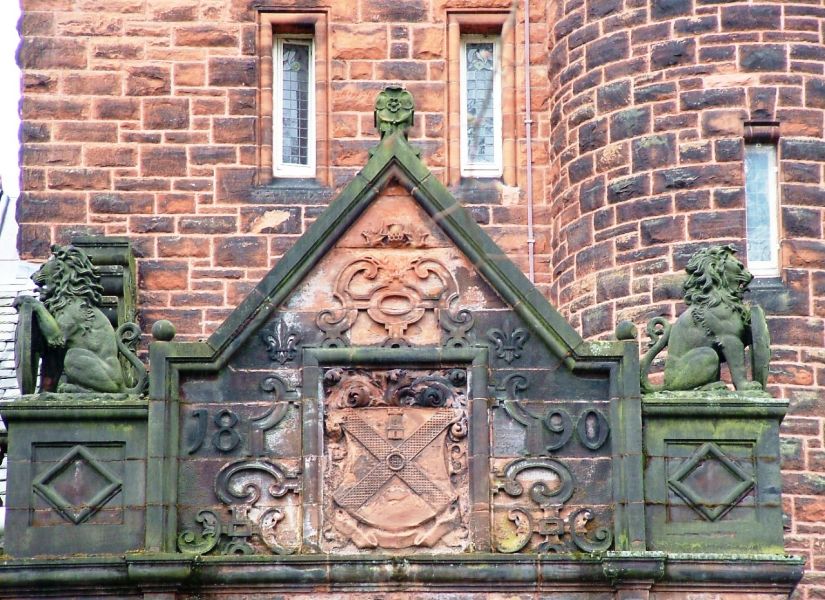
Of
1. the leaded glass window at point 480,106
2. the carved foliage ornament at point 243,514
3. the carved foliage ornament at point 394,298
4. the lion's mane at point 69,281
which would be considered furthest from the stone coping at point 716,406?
the leaded glass window at point 480,106

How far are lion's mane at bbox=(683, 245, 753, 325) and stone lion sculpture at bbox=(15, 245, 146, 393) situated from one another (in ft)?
16.2

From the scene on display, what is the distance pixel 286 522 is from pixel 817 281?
7.34 m

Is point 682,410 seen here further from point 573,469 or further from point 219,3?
point 219,3

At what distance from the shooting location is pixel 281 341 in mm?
26812

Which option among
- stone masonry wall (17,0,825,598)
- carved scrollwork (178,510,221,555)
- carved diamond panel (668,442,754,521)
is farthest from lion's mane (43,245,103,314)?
stone masonry wall (17,0,825,598)

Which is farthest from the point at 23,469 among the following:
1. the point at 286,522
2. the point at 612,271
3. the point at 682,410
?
the point at 612,271

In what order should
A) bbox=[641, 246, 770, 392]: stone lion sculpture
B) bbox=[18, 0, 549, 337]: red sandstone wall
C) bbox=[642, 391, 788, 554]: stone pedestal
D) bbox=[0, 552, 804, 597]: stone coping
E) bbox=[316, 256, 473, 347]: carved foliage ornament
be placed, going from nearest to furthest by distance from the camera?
bbox=[0, 552, 804, 597]: stone coping < bbox=[642, 391, 788, 554]: stone pedestal < bbox=[316, 256, 473, 347]: carved foliage ornament < bbox=[641, 246, 770, 392]: stone lion sculpture < bbox=[18, 0, 549, 337]: red sandstone wall

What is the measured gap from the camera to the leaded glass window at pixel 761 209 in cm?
3141

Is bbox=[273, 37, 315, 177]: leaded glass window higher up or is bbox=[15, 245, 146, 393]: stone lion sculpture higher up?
bbox=[273, 37, 315, 177]: leaded glass window

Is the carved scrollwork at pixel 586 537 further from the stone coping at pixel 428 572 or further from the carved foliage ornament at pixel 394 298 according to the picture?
the carved foliage ornament at pixel 394 298

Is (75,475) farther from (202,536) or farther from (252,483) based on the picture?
(252,483)

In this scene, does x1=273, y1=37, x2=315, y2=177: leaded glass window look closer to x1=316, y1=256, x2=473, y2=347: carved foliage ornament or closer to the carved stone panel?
x1=316, y1=256, x2=473, y2=347: carved foliage ornament

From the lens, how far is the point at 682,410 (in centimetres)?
2669

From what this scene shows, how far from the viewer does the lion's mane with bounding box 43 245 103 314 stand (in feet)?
89.7
